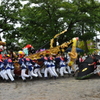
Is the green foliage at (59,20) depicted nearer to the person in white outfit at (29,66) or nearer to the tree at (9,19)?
the tree at (9,19)

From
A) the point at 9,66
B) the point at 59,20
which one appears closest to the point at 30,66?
the point at 9,66

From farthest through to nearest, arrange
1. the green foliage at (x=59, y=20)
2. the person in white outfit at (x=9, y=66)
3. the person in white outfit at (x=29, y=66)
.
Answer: the green foliage at (x=59, y=20)
the person in white outfit at (x=29, y=66)
the person in white outfit at (x=9, y=66)

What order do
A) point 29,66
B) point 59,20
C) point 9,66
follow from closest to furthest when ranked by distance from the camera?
1. point 9,66
2. point 29,66
3. point 59,20

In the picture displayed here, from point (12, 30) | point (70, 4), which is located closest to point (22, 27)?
point (12, 30)

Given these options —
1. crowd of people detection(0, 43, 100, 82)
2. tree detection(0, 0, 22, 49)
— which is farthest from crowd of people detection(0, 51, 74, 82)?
tree detection(0, 0, 22, 49)

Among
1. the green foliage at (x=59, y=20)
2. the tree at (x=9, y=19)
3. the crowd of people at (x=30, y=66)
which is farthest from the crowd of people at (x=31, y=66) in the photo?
the tree at (x=9, y=19)

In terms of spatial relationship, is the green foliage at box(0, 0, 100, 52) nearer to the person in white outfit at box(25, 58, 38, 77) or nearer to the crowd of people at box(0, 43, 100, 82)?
the crowd of people at box(0, 43, 100, 82)

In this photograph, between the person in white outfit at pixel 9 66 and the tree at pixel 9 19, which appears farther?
the tree at pixel 9 19

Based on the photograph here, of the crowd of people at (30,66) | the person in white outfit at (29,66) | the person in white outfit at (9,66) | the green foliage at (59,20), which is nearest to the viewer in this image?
the person in white outfit at (9,66)

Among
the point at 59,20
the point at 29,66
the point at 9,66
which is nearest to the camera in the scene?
the point at 9,66

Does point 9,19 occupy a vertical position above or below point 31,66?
above

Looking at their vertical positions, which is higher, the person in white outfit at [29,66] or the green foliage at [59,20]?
the green foliage at [59,20]

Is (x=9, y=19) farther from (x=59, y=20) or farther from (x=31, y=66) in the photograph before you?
(x=31, y=66)

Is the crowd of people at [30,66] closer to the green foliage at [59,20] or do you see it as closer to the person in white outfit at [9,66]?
the person in white outfit at [9,66]
